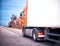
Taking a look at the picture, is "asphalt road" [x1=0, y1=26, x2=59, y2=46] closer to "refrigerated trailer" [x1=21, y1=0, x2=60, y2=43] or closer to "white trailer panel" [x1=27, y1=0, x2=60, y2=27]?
"refrigerated trailer" [x1=21, y1=0, x2=60, y2=43]

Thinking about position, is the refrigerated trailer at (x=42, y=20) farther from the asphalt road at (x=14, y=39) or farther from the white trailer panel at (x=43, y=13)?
the asphalt road at (x=14, y=39)

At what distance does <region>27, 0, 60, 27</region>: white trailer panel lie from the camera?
176 inches

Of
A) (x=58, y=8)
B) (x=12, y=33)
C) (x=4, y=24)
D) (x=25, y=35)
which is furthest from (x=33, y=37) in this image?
(x=58, y=8)

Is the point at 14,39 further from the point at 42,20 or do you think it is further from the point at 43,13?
the point at 43,13

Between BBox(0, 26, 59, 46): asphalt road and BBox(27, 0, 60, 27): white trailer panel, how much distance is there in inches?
24.1

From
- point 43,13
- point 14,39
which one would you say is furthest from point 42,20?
point 14,39

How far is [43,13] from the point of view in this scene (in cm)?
504

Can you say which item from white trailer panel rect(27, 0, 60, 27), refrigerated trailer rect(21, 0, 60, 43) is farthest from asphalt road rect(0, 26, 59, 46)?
white trailer panel rect(27, 0, 60, 27)

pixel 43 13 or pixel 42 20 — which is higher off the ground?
pixel 43 13

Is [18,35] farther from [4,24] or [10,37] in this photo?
[4,24]

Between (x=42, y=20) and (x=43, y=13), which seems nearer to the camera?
(x=43, y=13)

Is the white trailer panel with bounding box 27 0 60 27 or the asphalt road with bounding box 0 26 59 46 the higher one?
the white trailer panel with bounding box 27 0 60 27

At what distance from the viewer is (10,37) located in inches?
234

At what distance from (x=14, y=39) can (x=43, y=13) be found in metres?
1.66
